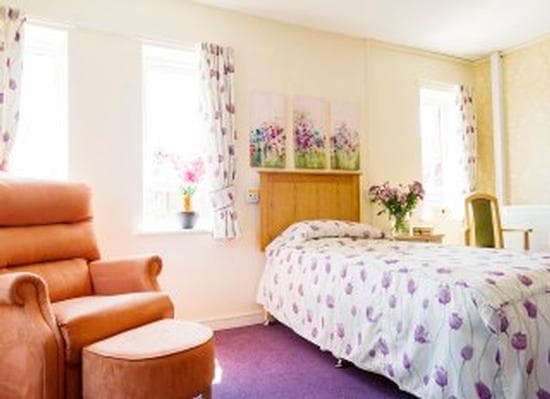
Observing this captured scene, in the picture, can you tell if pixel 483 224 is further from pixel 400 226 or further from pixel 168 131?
pixel 168 131

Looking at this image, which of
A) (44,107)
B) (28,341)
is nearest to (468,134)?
(44,107)

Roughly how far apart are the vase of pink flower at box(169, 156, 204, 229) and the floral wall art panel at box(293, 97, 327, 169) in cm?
85

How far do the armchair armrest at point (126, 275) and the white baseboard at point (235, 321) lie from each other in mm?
1017

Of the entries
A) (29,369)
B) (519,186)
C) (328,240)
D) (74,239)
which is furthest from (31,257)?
(519,186)

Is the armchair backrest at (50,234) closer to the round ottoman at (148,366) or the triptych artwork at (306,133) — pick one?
the round ottoman at (148,366)

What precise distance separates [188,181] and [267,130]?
2.55ft

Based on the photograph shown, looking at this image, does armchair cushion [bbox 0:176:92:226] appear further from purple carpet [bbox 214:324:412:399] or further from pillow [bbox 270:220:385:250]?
pillow [bbox 270:220:385:250]

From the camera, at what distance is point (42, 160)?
2820mm

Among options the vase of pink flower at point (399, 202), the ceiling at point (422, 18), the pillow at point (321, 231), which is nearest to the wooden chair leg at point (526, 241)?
the vase of pink flower at point (399, 202)

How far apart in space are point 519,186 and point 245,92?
294 centimetres

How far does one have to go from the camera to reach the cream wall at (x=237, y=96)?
2814mm

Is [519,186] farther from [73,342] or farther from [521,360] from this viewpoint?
[73,342]

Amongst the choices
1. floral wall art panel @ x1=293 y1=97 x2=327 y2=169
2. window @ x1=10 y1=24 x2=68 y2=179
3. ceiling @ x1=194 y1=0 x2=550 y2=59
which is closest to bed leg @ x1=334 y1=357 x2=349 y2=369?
floral wall art panel @ x1=293 y1=97 x2=327 y2=169

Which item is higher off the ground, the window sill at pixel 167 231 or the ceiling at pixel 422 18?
the ceiling at pixel 422 18
